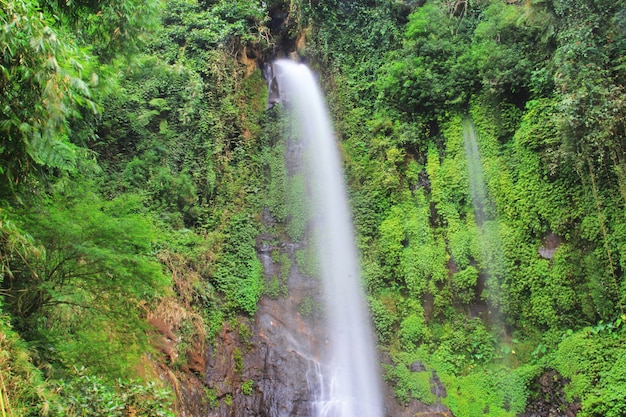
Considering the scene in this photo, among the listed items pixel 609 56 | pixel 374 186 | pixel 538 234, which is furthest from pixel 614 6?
pixel 374 186

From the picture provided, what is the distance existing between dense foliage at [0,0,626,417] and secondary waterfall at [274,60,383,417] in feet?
1.55

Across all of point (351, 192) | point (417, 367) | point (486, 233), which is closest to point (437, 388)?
point (417, 367)

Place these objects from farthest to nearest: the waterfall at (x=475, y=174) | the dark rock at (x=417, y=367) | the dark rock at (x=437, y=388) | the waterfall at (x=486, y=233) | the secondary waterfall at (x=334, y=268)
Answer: the waterfall at (x=475, y=174) → the waterfall at (x=486, y=233) → the dark rock at (x=417, y=367) → the secondary waterfall at (x=334, y=268) → the dark rock at (x=437, y=388)

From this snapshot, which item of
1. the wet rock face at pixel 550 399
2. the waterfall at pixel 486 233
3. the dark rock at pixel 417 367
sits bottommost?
the wet rock face at pixel 550 399

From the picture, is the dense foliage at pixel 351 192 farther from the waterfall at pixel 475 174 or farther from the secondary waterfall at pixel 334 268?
the secondary waterfall at pixel 334 268

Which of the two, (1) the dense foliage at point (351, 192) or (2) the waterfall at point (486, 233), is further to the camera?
(2) the waterfall at point (486, 233)

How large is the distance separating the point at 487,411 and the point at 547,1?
9.55 meters

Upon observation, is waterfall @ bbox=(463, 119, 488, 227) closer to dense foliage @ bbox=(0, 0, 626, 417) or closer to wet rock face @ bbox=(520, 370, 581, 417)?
dense foliage @ bbox=(0, 0, 626, 417)

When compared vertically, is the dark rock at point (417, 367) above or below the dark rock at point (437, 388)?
above

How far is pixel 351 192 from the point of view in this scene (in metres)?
13.5

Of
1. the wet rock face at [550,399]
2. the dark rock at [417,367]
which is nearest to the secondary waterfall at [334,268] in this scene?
the dark rock at [417,367]

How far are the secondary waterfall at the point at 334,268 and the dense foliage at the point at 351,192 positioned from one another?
47 centimetres

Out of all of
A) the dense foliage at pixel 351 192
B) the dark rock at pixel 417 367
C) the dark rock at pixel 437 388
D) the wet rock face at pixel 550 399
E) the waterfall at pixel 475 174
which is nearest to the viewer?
the dense foliage at pixel 351 192

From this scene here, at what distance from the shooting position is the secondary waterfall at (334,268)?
32.3 feet
